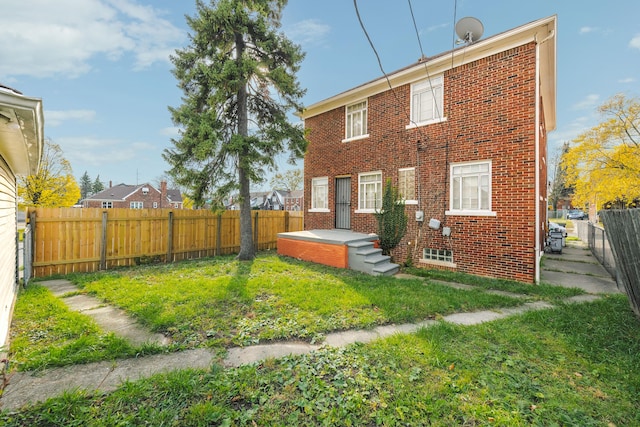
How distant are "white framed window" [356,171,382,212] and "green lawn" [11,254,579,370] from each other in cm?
338

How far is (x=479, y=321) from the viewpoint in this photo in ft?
13.7

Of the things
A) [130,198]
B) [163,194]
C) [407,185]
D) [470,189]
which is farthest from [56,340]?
[130,198]

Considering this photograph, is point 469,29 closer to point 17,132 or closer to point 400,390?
point 400,390

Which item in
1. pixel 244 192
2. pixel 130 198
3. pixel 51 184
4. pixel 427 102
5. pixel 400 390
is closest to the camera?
pixel 400 390

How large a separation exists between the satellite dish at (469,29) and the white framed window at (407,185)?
3803 millimetres

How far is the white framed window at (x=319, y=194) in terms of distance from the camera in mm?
11586

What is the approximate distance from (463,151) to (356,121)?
14.4ft

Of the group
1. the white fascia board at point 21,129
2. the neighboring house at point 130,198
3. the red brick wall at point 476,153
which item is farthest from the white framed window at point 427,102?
the neighboring house at point 130,198

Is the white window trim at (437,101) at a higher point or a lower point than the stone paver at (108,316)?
higher

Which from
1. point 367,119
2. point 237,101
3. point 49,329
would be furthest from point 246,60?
point 49,329

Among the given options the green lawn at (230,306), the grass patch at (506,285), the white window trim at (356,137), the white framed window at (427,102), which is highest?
the white framed window at (427,102)

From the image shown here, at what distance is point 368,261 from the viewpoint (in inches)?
291

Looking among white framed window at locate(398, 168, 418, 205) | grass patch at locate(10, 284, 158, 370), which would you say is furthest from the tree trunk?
white framed window at locate(398, 168, 418, 205)

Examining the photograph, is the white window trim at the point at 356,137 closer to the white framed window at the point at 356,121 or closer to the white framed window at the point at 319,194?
the white framed window at the point at 356,121
